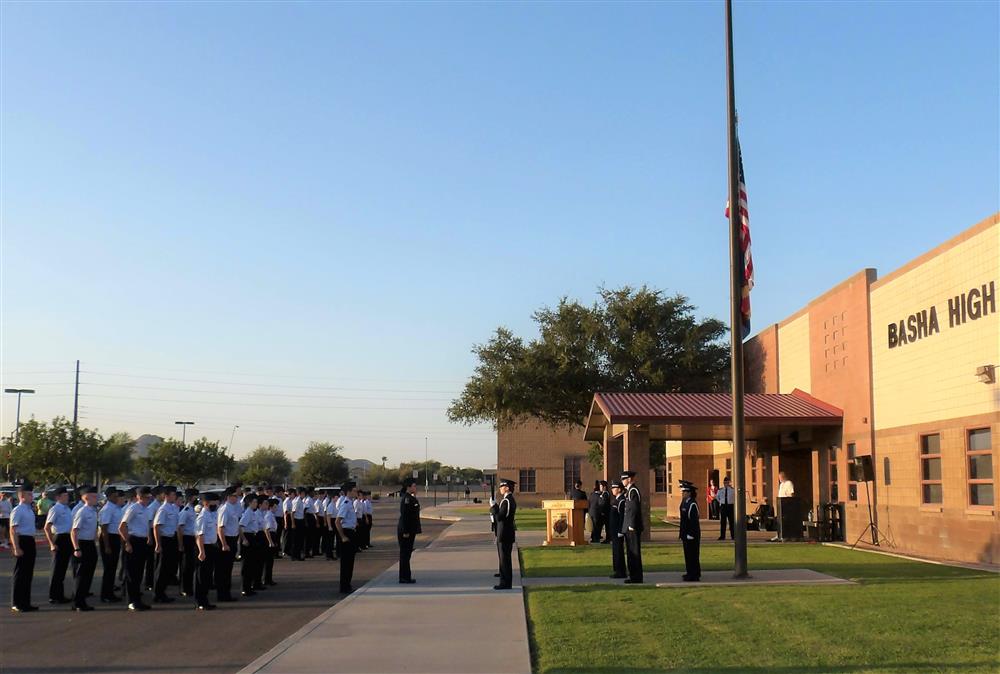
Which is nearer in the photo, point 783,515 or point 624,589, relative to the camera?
point 624,589

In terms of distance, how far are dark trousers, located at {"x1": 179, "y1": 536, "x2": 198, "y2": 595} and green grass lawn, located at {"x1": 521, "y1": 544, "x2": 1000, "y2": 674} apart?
5.37 metres

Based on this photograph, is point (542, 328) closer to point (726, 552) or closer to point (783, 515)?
point (783, 515)

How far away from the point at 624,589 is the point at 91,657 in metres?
7.71

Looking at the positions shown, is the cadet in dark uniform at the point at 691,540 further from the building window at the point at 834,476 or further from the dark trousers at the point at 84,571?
the building window at the point at 834,476

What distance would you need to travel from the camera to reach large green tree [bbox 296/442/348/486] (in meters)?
102

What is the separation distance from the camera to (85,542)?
15320 mm

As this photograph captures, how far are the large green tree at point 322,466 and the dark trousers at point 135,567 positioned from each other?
85.5 meters

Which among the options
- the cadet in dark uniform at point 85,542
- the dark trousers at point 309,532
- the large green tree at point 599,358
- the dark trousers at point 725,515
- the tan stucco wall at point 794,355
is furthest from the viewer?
the large green tree at point 599,358

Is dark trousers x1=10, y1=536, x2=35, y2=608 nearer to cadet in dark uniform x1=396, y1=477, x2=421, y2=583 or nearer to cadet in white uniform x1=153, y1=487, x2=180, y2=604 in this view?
cadet in white uniform x1=153, y1=487, x2=180, y2=604

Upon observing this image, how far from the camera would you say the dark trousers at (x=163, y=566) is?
15445 millimetres

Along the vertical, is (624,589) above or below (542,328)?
below

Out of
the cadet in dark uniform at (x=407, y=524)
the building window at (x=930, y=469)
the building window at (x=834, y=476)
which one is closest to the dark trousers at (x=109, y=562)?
the cadet in dark uniform at (x=407, y=524)

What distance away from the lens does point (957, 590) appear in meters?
14.2

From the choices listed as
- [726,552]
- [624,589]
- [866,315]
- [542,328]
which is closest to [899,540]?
[726,552]
